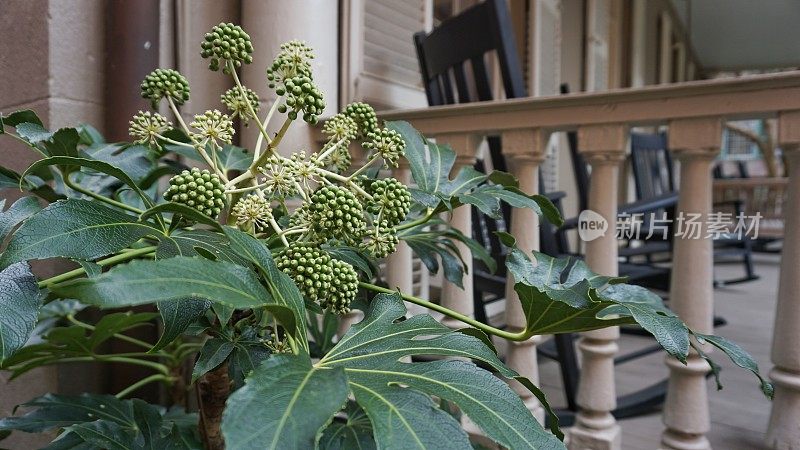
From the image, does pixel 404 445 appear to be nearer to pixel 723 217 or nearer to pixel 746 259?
pixel 723 217

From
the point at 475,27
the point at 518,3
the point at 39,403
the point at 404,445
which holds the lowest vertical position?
the point at 39,403

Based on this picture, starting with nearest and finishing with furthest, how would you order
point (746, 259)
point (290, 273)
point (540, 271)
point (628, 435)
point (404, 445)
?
1. point (404, 445)
2. point (290, 273)
3. point (540, 271)
4. point (628, 435)
5. point (746, 259)

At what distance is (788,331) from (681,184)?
299mm

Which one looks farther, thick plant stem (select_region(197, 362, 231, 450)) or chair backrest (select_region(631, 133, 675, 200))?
chair backrest (select_region(631, 133, 675, 200))

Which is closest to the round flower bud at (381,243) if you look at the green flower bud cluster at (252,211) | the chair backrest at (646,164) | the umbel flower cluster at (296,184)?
the umbel flower cluster at (296,184)

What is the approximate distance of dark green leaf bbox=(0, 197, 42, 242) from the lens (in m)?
0.52

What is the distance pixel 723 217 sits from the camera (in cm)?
98

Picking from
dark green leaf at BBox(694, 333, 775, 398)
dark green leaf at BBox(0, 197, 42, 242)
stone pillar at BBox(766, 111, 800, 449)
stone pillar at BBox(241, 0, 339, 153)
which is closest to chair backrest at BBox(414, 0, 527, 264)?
stone pillar at BBox(241, 0, 339, 153)

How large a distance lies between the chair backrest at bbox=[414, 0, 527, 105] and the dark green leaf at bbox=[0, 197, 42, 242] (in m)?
0.99

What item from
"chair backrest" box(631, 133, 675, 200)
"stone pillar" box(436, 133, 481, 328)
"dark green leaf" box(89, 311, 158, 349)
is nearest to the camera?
"dark green leaf" box(89, 311, 158, 349)

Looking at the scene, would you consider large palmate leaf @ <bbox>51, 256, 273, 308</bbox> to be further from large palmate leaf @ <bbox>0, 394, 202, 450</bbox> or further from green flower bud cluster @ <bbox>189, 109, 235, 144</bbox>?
large palmate leaf @ <bbox>0, 394, 202, 450</bbox>

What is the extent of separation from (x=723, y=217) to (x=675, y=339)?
0.60 metres

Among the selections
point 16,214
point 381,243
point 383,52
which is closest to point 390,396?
point 381,243

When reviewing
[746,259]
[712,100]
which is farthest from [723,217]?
[746,259]
